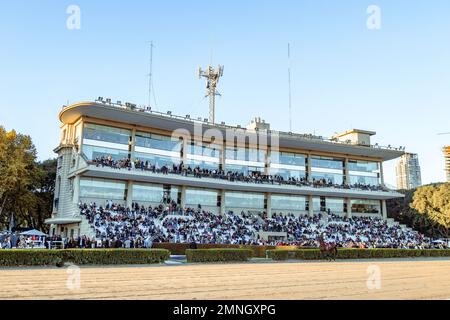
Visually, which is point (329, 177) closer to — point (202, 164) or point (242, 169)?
point (242, 169)

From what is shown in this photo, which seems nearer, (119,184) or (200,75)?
(119,184)

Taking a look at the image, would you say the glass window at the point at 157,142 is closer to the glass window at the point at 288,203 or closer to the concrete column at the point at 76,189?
the concrete column at the point at 76,189

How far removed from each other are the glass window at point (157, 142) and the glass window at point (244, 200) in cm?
828

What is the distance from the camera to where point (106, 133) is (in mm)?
40781

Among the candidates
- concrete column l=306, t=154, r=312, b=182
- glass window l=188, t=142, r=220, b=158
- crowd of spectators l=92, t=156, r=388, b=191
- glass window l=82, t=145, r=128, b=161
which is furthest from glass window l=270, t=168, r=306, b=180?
glass window l=82, t=145, r=128, b=161

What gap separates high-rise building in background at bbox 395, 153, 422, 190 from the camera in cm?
15862

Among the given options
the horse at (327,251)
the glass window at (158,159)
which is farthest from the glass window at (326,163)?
the horse at (327,251)

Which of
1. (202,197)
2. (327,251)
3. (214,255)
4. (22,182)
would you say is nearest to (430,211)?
(202,197)

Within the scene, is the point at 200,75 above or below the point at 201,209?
above
